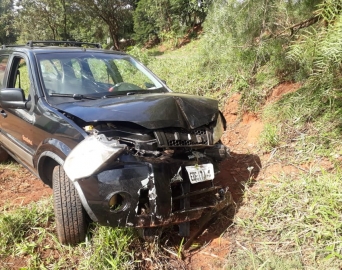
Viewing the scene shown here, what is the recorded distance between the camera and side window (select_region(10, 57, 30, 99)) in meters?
3.36

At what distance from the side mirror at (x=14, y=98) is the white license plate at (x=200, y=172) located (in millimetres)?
1817

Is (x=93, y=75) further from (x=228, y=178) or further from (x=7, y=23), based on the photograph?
(x=7, y=23)

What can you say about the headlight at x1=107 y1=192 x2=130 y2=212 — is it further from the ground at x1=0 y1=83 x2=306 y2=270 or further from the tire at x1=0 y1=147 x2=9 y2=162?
the tire at x1=0 y1=147 x2=9 y2=162

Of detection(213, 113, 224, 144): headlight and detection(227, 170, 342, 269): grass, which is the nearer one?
detection(227, 170, 342, 269): grass

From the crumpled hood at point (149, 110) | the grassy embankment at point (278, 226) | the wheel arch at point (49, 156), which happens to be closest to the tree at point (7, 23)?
the wheel arch at point (49, 156)

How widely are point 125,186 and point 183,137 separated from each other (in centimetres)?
71

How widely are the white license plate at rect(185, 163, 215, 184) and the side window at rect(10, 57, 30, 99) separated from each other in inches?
78.3

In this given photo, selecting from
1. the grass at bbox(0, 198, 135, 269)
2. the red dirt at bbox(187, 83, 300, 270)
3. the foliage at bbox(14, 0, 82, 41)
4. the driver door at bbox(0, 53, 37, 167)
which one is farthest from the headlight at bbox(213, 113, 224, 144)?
the foliage at bbox(14, 0, 82, 41)

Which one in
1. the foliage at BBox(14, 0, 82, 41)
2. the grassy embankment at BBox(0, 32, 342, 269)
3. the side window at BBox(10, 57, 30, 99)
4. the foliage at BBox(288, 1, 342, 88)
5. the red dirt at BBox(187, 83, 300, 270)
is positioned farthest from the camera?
the foliage at BBox(14, 0, 82, 41)

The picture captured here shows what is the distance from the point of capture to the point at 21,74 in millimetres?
3646

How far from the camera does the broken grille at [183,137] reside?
251cm

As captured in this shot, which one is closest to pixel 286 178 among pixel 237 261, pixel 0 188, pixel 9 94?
pixel 237 261

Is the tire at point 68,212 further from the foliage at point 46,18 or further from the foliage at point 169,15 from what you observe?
the foliage at point 46,18

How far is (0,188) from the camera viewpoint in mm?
3758
